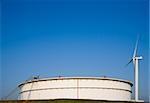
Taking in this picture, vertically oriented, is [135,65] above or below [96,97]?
above

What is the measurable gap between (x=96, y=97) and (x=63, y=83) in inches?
194

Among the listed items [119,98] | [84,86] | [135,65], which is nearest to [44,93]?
[84,86]

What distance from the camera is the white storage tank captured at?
35.9m

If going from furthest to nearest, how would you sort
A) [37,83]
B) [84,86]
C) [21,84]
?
[21,84] < [37,83] < [84,86]

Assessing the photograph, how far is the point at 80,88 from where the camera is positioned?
1414 inches

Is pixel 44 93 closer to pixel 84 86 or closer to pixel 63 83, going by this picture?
pixel 63 83

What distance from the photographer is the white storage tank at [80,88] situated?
118 feet

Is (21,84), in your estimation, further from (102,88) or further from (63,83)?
(102,88)

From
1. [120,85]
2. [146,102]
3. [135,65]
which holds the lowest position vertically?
[146,102]

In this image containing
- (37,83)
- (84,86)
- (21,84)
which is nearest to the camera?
(84,86)

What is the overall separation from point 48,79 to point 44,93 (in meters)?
2.16

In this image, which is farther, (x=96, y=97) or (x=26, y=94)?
(x=26, y=94)

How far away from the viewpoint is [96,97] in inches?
1426

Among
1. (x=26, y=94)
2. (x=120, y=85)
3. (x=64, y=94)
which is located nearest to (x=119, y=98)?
(x=120, y=85)
